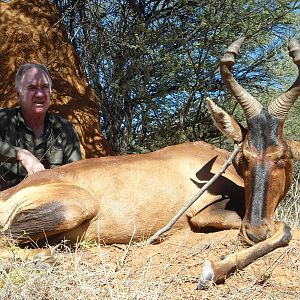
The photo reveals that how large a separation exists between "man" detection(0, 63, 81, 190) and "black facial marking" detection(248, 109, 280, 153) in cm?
234

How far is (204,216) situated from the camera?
527cm

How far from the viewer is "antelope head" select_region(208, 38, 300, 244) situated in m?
4.59

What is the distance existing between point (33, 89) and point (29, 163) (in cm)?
107

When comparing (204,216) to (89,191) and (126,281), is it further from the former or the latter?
(126,281)

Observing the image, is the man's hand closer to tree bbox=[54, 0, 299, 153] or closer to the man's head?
the man's head

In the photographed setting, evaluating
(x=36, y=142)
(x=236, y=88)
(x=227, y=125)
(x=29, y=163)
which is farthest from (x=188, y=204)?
(x=36, y=142)

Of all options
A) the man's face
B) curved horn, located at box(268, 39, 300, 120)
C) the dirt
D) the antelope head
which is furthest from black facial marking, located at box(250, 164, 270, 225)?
the man's face

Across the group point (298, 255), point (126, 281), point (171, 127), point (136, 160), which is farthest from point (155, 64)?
point (126, 281)

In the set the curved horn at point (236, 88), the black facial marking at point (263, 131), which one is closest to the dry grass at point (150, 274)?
the black facial marking at point (263, 131)

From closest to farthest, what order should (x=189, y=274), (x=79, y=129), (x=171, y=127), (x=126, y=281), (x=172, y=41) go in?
(x=126, y=281)
(x=189, y=274)
(x=79, y=129)
(x=172, y=41)
(x=171, y=127)

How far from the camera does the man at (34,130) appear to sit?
20.5 ft

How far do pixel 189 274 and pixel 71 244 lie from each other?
1.40 metres

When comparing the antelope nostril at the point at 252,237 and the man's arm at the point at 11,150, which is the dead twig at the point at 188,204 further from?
the man's arm at the point at 11,150

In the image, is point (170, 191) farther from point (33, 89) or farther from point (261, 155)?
point (33, 89)
